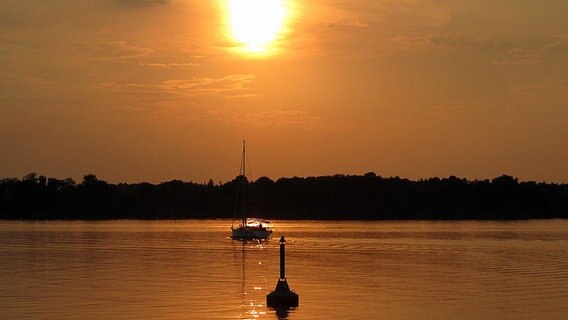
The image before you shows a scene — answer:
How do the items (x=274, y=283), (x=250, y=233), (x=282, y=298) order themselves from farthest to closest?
(x=250, y=233)
(x=274, y=283)
(x=282, y=298)

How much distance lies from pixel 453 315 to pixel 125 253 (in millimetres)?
43969

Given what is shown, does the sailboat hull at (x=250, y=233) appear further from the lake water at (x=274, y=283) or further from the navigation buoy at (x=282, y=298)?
the navigation buoy at (x=282, y=298)

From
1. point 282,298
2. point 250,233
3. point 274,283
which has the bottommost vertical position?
point 282,298

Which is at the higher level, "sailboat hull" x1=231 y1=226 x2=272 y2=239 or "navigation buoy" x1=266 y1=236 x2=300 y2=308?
"sailboat hull" x1=231 y1=226 x2=272 y2=239

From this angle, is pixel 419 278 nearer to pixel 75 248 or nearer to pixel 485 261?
pixel 485 261

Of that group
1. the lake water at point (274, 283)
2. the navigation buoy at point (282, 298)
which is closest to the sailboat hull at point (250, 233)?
the lake water at point (274, 283)

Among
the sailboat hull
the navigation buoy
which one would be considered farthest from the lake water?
the sailboat hull

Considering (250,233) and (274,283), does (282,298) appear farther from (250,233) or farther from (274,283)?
(250,233)

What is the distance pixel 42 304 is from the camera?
3684 centimetres

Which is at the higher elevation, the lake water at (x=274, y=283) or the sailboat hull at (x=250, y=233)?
the sailboat hull at (x=250, y=233)

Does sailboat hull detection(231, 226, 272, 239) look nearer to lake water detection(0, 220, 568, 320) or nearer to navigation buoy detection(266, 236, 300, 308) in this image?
lake water detection(0, 220, 568, 320)

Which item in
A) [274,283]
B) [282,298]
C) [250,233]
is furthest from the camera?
[250,233]

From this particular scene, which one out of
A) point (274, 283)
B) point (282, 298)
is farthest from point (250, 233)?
point (282, 298)

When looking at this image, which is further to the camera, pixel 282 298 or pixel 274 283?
pixel 274 283
